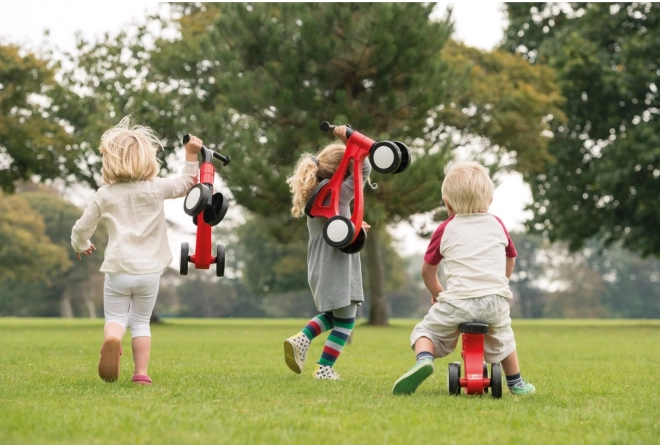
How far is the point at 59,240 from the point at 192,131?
39.4m

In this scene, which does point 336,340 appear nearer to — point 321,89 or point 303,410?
point 303,410

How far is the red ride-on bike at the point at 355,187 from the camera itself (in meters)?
6.01

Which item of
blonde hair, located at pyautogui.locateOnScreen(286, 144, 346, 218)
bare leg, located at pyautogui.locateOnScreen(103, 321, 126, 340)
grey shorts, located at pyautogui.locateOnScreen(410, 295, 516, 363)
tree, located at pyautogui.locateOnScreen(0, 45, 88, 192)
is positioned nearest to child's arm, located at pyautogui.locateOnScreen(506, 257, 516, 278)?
grey shorts, located at pyautogui.locateOnScreen(410, 295, 516, 363)

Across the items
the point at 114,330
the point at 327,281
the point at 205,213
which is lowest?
the point at 114,330

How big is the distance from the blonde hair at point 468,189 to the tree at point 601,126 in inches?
812

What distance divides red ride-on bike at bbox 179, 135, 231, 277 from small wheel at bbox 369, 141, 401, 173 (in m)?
1.08

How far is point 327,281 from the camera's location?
6723 millimetres

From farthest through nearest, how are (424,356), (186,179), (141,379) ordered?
(186,179)
(141,379)
(424,356)

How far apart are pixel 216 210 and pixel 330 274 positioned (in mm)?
1090

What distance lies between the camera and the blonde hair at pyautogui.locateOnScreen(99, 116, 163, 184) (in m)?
6.03

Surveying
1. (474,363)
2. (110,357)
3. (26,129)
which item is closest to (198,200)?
(110,357)

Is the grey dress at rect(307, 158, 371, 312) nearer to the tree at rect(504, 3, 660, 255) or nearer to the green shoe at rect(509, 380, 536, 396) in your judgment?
the green shoe at rect(509, 380, 536, 396)

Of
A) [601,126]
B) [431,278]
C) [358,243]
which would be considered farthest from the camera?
[601,126]

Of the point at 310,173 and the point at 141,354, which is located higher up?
the point at 310,173
